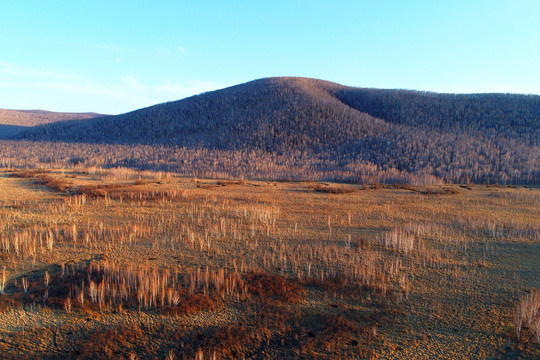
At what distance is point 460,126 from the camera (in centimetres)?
4922

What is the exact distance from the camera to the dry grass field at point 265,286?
14.0 feet

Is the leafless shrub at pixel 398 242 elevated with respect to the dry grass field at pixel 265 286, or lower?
elevated

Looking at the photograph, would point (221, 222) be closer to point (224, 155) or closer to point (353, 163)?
point (353, 163)

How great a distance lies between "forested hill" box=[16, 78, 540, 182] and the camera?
33.3m

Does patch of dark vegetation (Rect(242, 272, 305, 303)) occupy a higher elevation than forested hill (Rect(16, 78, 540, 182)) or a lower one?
lower

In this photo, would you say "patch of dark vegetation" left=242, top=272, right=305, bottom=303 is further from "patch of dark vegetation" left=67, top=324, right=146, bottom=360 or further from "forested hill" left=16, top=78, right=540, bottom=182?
"forested hill" left=16, top=78, right=540, bottom=182

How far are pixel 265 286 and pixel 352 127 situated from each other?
45092 mm

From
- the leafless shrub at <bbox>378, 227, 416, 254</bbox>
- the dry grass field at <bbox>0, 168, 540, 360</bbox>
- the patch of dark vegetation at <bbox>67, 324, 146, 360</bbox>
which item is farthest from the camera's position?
the leafless shrub at <bbox>378, 227, 416, 254</bbox>

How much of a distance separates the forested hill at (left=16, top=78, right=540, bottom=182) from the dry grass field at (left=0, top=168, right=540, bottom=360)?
68.3 ft

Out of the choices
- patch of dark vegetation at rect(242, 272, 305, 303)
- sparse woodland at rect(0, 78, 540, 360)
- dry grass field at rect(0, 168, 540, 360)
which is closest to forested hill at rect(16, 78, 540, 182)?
sparse woodland at rect(0, 78, 540, 360)

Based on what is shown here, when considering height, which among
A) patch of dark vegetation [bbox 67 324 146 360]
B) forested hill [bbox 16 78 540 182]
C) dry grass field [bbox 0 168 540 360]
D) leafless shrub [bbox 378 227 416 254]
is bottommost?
patch of dark vegetation [bbox 67 324 146 360]

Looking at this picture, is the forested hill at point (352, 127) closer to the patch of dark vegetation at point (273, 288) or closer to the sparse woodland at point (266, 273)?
the sparse woodland at point (266, 273)

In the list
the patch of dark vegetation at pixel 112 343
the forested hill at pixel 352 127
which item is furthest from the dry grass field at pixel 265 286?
the forested hill at pixel 352 127

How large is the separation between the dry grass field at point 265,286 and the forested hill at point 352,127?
68.3 feet
